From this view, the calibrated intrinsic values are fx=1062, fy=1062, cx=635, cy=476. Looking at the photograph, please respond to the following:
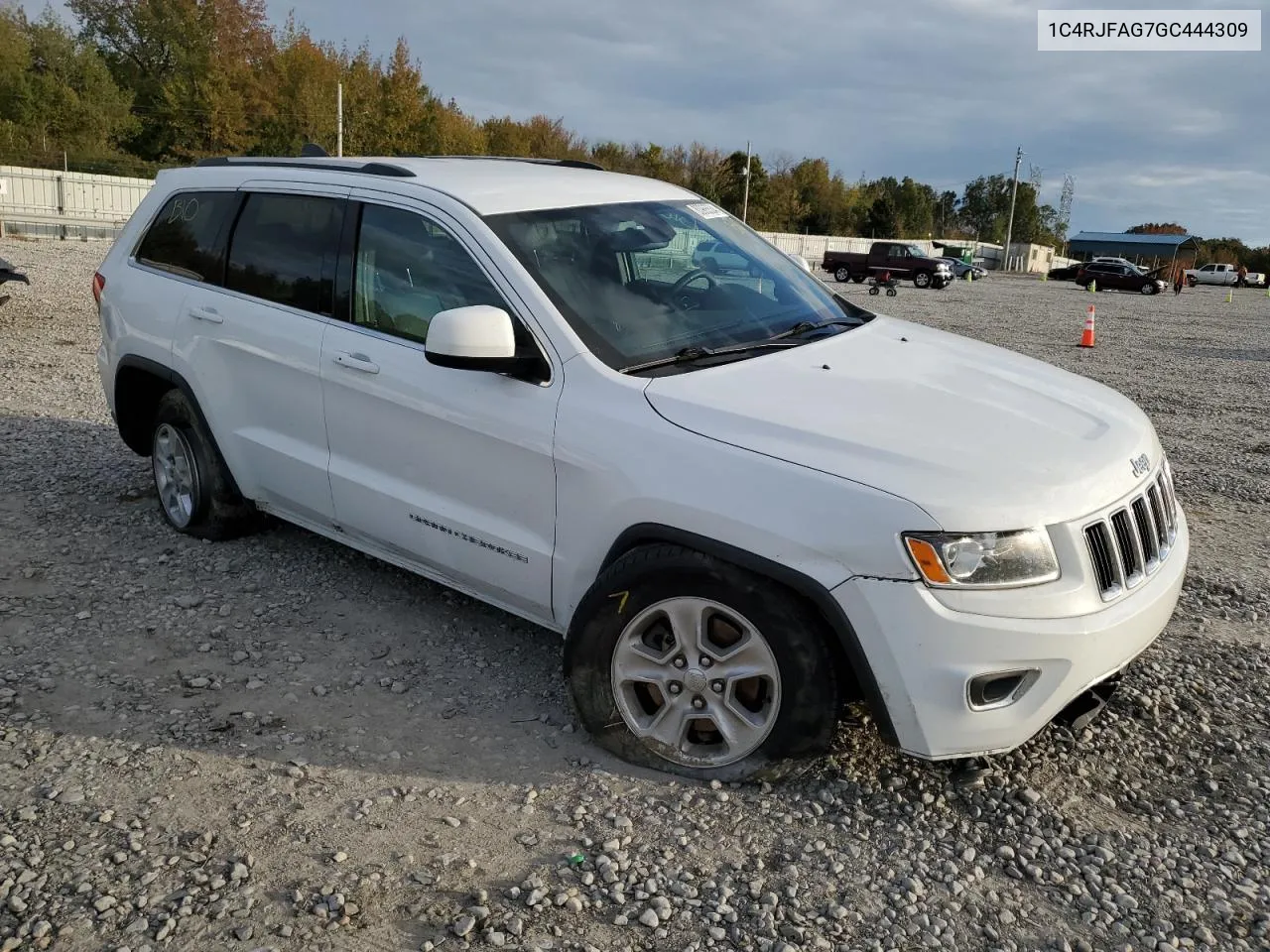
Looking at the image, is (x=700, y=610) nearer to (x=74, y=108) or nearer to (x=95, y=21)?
(x=74, y=108)

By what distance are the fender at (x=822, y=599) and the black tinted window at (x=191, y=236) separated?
2962 mm

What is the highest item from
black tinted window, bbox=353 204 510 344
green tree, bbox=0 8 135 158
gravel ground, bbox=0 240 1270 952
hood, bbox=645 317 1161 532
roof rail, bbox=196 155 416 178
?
green tree, bbox=0 8 135 158

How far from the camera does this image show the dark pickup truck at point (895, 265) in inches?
1556

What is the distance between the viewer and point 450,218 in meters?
3.87

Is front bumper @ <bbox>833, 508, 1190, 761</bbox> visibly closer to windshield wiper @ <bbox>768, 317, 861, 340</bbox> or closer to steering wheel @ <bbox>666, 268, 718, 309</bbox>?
windshield wiper @ <bbox>768, 317, 861, 340</bbox>

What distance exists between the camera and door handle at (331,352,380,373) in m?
3.98

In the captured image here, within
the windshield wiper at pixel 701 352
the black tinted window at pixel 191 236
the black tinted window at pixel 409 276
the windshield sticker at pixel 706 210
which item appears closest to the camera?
the windshield wiper at pixel 701 352

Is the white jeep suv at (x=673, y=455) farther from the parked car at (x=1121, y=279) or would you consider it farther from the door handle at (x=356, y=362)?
the parked car at (x=1121, y=279)

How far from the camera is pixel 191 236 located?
16.5ft

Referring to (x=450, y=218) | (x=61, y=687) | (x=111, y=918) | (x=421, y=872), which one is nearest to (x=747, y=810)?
(x=421, y=872)

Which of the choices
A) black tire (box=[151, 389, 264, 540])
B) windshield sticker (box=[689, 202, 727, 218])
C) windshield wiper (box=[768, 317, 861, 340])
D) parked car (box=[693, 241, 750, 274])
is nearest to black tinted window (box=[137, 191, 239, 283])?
black tire (box=[151, 389, 264, 540])

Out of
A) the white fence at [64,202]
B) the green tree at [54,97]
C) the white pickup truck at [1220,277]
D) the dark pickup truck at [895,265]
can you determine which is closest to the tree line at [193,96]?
the green tree at [54,97]

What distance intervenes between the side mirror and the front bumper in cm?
132

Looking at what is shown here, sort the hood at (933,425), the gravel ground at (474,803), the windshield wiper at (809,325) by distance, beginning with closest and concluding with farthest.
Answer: the gravel ground at (474,803) → the hood at (933,425) → the windshield wiper at (809,325)
